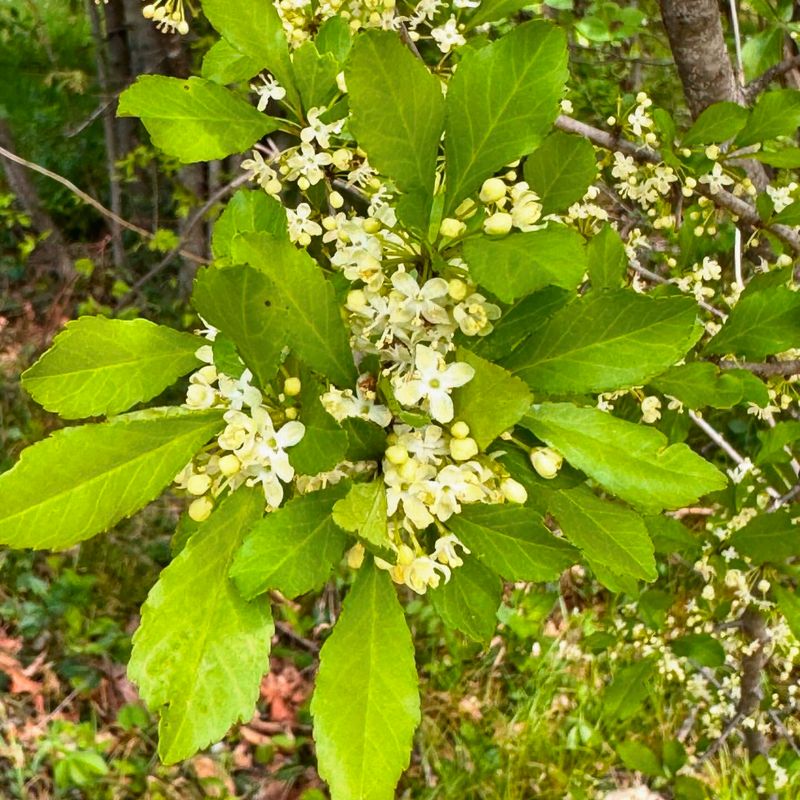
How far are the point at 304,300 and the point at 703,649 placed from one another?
4.75ft

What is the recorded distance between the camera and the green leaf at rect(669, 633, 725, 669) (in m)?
1.72

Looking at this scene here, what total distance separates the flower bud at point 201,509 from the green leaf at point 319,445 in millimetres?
128

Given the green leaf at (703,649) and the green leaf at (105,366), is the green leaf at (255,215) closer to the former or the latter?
the green leaf at (105,366)

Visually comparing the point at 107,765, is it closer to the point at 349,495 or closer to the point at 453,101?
the point at 349,495

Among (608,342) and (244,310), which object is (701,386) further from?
(244,310)

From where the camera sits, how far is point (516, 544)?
697mm

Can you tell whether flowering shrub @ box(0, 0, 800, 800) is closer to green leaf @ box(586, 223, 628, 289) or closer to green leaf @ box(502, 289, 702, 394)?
green leaf @ box(502, 289, 702, 394)

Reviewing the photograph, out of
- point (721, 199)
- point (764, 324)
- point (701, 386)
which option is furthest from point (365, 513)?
point (721, 199)

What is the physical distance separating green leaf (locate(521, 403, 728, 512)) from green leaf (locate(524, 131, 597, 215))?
0.67 feet

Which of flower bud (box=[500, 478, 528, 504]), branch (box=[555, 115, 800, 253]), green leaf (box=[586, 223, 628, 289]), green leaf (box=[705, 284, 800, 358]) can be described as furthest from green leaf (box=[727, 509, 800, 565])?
flower bud (box=[500, 478, 528, 504])

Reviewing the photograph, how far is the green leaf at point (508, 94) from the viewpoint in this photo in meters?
0.64

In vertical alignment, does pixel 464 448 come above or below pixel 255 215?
below

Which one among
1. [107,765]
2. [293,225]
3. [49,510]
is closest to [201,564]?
[49,510]

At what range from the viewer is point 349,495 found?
63cm
